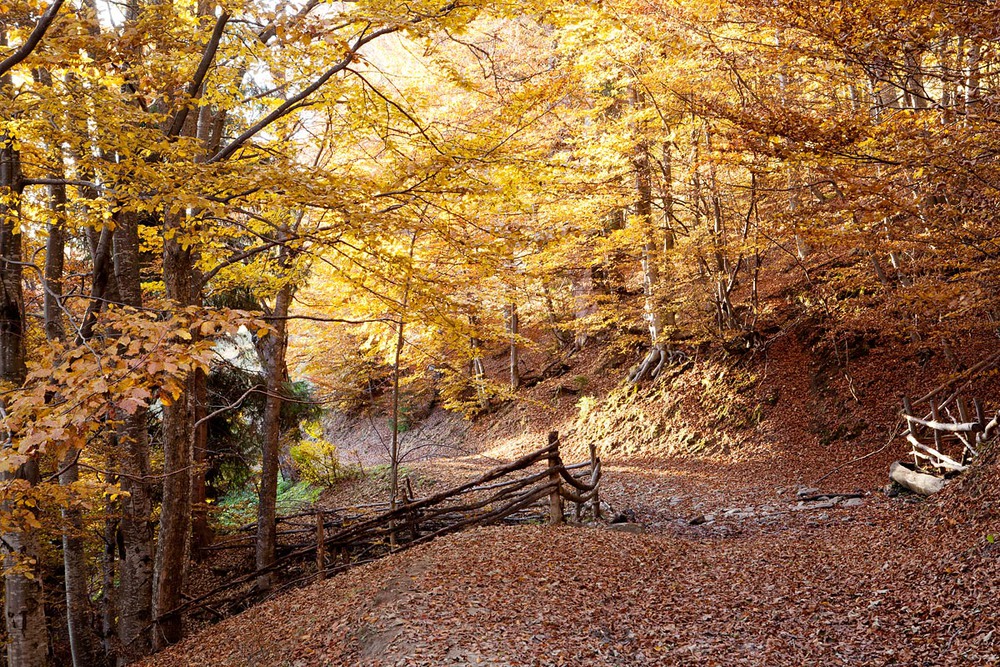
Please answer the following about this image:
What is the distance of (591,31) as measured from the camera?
1151 centimetres

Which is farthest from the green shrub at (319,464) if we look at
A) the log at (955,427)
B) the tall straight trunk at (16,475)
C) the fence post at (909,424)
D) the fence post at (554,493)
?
the log at (955,427)

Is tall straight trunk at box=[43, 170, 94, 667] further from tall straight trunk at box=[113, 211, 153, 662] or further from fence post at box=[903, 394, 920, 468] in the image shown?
fence post at box=[903, 394, 920, 468]

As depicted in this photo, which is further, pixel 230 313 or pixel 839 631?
pixel 839 631

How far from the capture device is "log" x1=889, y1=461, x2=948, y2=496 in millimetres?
8523

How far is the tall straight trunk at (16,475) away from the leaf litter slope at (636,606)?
1572 millimetres

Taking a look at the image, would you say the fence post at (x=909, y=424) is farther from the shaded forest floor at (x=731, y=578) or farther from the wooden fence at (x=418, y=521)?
the wooden fence at (x=418, y=521)

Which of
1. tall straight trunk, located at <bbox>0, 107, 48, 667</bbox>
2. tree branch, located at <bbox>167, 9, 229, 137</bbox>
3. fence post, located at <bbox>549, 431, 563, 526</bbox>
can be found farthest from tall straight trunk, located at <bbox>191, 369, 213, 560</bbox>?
fence post, located at <bbox>549, 431, 563, 526</bbox>

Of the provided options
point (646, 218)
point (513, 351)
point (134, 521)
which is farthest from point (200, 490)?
point (646, 218)

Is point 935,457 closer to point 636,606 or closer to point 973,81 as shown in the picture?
point 973,81

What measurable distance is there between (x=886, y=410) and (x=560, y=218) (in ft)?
24.3

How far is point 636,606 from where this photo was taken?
6223 millimetres

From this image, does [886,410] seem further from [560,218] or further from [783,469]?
[560,218]

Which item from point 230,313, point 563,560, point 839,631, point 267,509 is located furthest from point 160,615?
point 839,631

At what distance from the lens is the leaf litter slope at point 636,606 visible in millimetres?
5160
